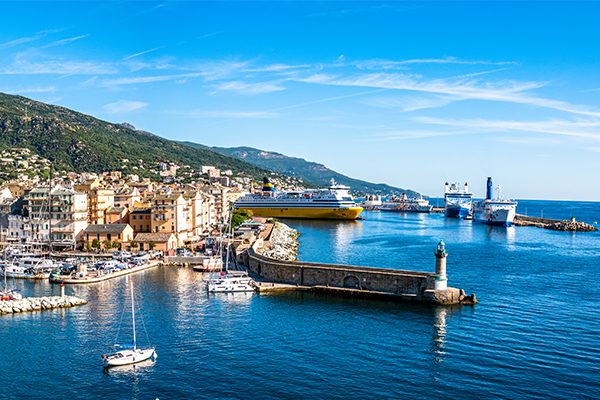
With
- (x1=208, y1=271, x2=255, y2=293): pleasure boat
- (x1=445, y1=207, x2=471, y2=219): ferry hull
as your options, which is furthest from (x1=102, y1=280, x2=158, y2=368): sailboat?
(x1=445, y1=207, x2=471, y2=219): ferry hull

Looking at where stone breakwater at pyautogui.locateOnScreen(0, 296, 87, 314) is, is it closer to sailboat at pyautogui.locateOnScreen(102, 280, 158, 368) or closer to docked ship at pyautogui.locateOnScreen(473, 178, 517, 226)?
sailboat at pyautogui.locateOnScreen(102, 280, 158, 368)

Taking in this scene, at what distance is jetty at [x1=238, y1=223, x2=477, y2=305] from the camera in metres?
33.0

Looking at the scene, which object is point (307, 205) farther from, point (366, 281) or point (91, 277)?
point (366, 281)

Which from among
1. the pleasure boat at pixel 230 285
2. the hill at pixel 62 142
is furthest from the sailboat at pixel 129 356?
the hill at pixel 62 142

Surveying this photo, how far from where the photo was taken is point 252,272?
4306 cm

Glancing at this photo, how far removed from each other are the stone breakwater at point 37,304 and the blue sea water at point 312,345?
1031mm

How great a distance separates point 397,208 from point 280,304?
138 meters

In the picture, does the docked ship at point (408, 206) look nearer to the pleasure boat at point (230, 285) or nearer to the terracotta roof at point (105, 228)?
the terracotta roof at point (105, 228)

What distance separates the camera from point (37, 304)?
3192 cm

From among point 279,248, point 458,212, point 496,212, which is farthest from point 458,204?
point 279,248

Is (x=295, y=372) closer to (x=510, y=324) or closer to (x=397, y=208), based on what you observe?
(x=510, y=324)

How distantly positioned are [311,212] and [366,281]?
7598cm

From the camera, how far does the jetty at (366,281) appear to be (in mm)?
Answer: 33000

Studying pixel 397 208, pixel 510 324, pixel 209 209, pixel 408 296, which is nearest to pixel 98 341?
pixel 408 296
